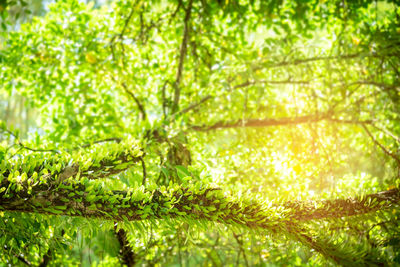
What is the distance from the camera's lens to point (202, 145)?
3.15 m

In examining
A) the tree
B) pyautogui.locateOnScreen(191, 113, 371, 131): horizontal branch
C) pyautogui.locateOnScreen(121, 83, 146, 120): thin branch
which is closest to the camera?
the tree

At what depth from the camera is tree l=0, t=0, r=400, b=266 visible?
1.20 metres

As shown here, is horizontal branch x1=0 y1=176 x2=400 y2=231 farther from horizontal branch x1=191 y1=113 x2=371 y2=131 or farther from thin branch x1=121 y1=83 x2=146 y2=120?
thin branch x1=121 y1=83 x2=146 y2=120

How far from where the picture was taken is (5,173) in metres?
1.09

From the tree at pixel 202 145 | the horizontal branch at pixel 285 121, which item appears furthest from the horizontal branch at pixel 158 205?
the horizontal branch at pixel 285 121

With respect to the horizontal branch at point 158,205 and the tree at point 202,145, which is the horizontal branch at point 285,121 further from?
the horizontal branch at point 158,205

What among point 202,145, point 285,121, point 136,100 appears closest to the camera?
point 285,121

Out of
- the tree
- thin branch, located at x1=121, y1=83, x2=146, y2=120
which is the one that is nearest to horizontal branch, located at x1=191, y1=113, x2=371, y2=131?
the tree

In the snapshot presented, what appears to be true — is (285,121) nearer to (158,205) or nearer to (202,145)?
(202,145)

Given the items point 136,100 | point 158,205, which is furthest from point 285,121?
point 158,205

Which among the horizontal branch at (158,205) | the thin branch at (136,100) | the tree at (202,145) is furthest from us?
the thin branch at (136,100)

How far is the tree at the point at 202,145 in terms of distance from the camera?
120 cm

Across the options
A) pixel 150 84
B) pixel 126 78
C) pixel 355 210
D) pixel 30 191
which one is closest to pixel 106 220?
pixel 30 191

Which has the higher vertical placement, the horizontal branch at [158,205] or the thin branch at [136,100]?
the thin branch at [136,100]
